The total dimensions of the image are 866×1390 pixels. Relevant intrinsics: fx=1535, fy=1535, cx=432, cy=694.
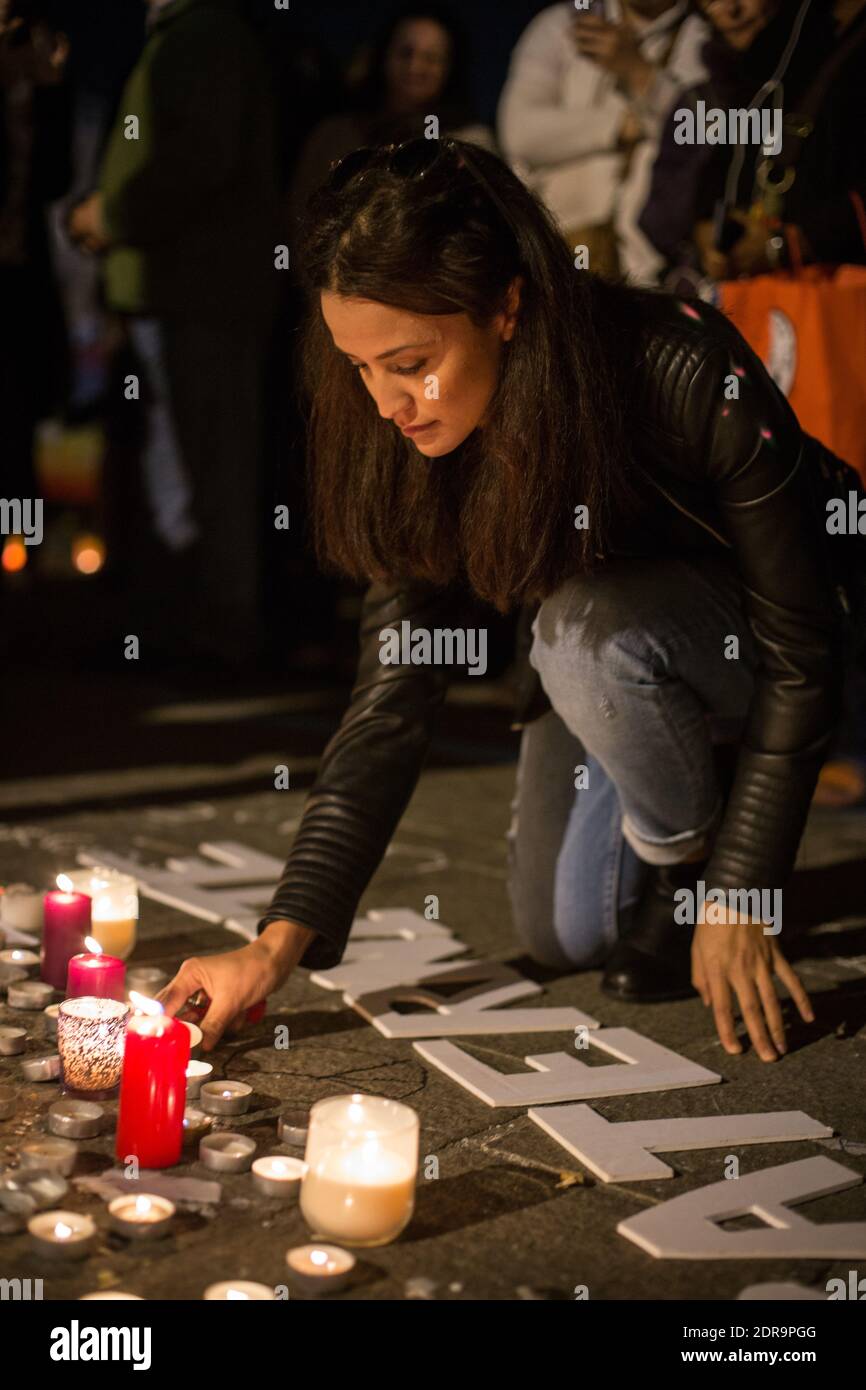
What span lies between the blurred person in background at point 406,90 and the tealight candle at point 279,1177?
3531mm

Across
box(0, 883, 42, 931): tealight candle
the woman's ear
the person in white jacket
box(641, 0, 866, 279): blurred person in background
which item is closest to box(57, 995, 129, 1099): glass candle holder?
box(0, 883, 42, 931): tealight candle

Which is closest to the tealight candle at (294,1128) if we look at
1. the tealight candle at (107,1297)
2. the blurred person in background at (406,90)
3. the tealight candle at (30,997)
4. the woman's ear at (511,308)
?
the tealight candle at (107,1297)

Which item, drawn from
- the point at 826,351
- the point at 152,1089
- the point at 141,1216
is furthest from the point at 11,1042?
the point at 826,351

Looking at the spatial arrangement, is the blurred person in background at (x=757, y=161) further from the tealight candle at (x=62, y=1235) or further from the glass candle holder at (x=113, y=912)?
the tealight candle at (x=62, y=1235)

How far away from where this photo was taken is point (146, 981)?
2184 millimetres

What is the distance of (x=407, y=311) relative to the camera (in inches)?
70.7

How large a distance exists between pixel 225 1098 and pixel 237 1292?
0.46 meters

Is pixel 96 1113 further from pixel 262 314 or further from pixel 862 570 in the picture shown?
pixel 262 314

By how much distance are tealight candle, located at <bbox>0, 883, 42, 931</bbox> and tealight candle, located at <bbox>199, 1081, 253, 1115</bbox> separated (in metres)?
0.69

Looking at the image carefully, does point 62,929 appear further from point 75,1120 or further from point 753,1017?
point 753,1017

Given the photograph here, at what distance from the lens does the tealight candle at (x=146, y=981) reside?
2.18 metres

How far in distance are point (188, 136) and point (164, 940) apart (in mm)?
2899

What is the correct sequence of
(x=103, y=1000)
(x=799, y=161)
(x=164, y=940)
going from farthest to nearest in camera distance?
1. (x=799, y=161)
2. (x=164, y=940)
3. (x=103, y=1000)

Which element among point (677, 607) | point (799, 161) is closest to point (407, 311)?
point (677, 607)
